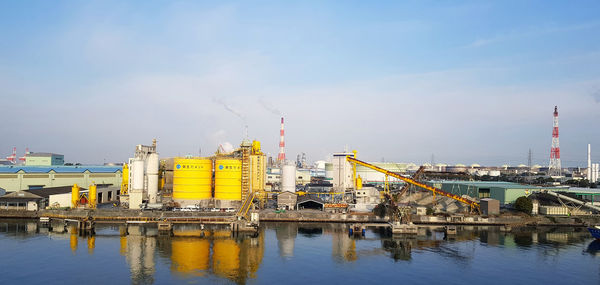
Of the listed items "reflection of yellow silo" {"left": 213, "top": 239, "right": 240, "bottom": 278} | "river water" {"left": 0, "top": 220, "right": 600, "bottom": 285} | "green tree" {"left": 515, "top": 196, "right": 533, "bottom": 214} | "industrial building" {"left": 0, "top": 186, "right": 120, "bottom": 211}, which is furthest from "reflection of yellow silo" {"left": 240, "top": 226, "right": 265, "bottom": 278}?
"green tree" {"left": 515, "top": 196, "right": 533, "bottom": 214}

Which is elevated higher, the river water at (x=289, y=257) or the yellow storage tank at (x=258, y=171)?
the yellow storage tank at (x=258, y=171)

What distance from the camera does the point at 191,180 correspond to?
47.1 meters

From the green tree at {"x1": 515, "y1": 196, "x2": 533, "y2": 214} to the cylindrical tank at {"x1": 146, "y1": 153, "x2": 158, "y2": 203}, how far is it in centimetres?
4346

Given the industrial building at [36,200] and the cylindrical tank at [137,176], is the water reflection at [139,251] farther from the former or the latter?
the industrial building at [36,200]

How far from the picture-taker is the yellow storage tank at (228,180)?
47.1 m

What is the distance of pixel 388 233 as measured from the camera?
38.9 metres

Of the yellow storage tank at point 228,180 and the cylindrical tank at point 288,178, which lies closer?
the yellow storage tank at point 228,180

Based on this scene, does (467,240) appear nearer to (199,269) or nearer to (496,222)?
(496,222)

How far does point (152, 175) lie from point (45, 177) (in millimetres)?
20599

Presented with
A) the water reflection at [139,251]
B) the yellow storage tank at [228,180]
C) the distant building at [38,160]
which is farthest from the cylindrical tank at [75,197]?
the distant building at [38,160]

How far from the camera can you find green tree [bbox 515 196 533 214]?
1802 inches

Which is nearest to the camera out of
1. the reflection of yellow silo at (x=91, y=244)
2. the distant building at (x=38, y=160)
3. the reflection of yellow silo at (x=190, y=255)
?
the reflection of yellow silo at (x=190, y=255)

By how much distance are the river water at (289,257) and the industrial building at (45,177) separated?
54.5 feet

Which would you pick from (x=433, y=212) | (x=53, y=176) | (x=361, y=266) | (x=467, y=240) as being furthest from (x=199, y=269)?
(x=53, y=176)
